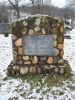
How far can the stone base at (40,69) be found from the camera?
7230 mm

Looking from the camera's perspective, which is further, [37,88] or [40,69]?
[40,69]

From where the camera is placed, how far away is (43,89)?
6234mm

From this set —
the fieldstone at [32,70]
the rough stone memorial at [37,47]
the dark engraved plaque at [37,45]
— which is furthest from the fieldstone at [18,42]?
the fieldstone at [32,70]

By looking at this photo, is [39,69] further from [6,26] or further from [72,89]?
[6,26]

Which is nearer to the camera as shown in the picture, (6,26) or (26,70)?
(26,70)

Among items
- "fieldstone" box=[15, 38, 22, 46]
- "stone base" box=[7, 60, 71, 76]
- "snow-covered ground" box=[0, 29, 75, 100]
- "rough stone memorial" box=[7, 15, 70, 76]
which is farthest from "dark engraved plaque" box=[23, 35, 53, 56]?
"snow-covered ground" box=[0, 29, 75, 100]

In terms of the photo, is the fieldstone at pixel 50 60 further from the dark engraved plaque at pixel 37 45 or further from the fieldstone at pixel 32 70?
the fieldstone at pixel 32 70

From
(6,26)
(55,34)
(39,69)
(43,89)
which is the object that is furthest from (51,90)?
(6,26)

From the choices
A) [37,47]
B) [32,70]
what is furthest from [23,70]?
[37,47]

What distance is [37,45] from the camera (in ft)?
23.8

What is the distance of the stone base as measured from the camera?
723 cm

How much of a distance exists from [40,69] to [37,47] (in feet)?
2.11

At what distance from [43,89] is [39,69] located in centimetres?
111

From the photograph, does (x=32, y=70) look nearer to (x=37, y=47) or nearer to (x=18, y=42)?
(x=37, y=47)
